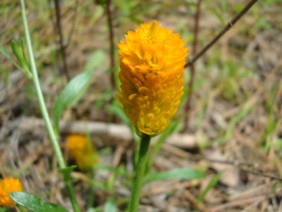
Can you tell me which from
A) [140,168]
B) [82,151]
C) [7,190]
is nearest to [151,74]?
[140,168]

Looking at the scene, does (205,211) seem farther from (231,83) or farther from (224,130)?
(231,83)

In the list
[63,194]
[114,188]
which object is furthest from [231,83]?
[63,194]

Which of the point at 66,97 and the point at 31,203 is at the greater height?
the point at 66,97

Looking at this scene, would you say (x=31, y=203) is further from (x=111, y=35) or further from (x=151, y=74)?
(x=111, y=35)

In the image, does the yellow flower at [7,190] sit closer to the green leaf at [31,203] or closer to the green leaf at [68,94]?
the green leaf at [31,203]

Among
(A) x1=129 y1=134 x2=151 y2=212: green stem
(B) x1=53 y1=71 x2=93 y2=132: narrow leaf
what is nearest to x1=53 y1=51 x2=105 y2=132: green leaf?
(B) x1=53 y1=71 x2=93 y2=132: narrow leaf
